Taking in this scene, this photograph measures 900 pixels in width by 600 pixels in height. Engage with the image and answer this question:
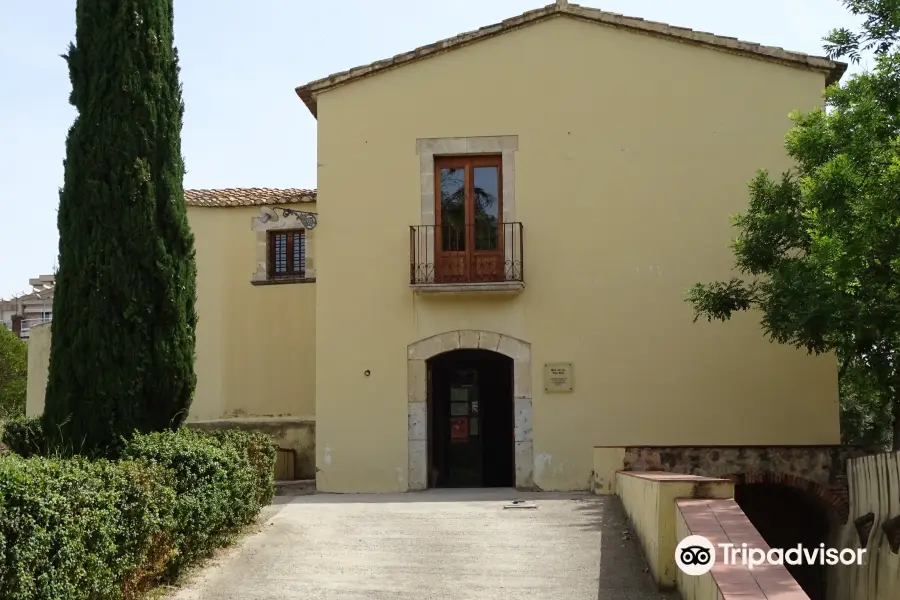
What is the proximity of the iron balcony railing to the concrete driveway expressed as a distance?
372cm

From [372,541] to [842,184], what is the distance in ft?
18.4

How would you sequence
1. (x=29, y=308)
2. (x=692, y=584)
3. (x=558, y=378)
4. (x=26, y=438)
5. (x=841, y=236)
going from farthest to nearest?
1. (x=29, y=308)
2. (x=558, y=378)
3. (x=26, y=438)
4. (x=841, y=236)
5. (x=692, y=584)

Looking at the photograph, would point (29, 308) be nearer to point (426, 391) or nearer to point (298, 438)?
point (298, 438)

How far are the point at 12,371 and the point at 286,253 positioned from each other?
14.9 metres

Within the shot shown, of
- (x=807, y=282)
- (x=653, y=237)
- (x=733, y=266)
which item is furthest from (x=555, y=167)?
(x=807, y=282)

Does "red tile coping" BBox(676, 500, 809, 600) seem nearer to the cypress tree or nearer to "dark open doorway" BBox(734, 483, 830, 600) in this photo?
the cypress tree

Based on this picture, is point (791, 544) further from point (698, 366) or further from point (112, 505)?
point (112, 505)

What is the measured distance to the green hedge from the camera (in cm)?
543

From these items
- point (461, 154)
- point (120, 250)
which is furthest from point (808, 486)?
point (120, 250)

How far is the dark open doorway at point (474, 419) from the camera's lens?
634 inches

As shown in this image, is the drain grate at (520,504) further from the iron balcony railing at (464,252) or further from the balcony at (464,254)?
the iron balcony railing at (464,252)

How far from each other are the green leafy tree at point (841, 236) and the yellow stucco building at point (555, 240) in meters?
0.77

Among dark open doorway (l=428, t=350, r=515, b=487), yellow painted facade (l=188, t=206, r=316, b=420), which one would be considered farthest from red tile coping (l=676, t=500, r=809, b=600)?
yellow painted facade (l=188, t=206, r=316, b=420)

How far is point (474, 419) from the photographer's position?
1631cm
